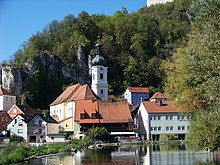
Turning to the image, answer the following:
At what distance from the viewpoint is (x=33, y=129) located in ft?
203

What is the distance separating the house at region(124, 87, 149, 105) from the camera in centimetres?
9300

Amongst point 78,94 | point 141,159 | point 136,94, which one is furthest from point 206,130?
point 136,94

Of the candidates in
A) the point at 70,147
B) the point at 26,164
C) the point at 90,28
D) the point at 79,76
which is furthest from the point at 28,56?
the point at 26,164

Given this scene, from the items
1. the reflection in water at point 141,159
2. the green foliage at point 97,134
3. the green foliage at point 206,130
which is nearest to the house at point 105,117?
the green foliage at point 97,134

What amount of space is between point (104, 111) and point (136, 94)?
25.1m

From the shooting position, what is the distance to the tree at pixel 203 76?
17.6m

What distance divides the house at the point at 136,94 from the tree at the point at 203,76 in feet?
223

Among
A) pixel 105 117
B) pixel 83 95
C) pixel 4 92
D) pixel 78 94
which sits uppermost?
Result: pixel 4 92

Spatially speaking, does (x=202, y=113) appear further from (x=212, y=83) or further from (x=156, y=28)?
(x=156, y=28)

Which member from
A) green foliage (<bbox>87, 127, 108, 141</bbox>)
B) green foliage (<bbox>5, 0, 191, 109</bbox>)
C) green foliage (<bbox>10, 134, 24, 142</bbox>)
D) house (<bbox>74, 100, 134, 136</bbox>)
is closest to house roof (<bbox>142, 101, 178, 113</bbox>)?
house (<bbox>74, 100, 134, 136</bbox>)

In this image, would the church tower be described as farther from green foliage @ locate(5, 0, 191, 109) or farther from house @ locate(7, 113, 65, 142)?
house @ locate(7, 113, 65, 142)

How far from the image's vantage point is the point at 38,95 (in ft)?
278

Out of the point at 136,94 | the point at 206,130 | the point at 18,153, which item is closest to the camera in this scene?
the point at 206,130

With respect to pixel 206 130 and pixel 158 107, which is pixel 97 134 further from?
pixel 206 130
